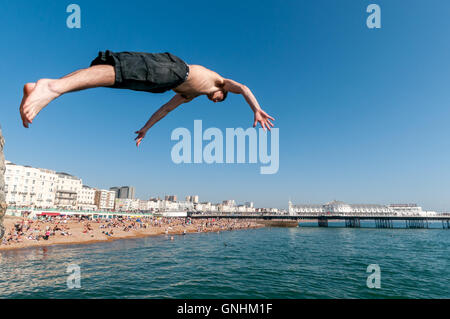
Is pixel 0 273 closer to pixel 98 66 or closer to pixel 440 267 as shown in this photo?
pixel 98 66

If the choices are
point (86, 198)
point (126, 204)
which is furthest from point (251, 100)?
point (126, 204)

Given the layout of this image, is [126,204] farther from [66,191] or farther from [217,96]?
[217,96]

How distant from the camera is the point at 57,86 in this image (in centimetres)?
198

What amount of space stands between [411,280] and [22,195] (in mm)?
94957

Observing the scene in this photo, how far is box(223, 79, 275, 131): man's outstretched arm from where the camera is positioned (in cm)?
287

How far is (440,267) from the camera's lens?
25.0 metres

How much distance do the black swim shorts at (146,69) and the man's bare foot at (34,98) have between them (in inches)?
18.9

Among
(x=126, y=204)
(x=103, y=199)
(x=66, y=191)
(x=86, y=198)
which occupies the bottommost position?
(x=126, y=204)

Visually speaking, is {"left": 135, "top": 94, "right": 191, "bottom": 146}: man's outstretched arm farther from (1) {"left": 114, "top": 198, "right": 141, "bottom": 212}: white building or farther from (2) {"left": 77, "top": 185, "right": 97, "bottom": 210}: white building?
(1) {"left": 114, "top": 198, "right": 141, "bottom": 212}: white building

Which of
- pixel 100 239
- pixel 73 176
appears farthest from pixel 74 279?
pixel 73 176

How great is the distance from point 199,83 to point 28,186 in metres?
95.6

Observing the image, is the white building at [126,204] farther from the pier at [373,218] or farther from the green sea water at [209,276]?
the green sea water at [209,276]

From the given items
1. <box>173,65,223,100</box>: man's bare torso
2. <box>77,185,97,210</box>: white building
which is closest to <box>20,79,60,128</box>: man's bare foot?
<box>173,65,223,100</box>: man's bare torso
